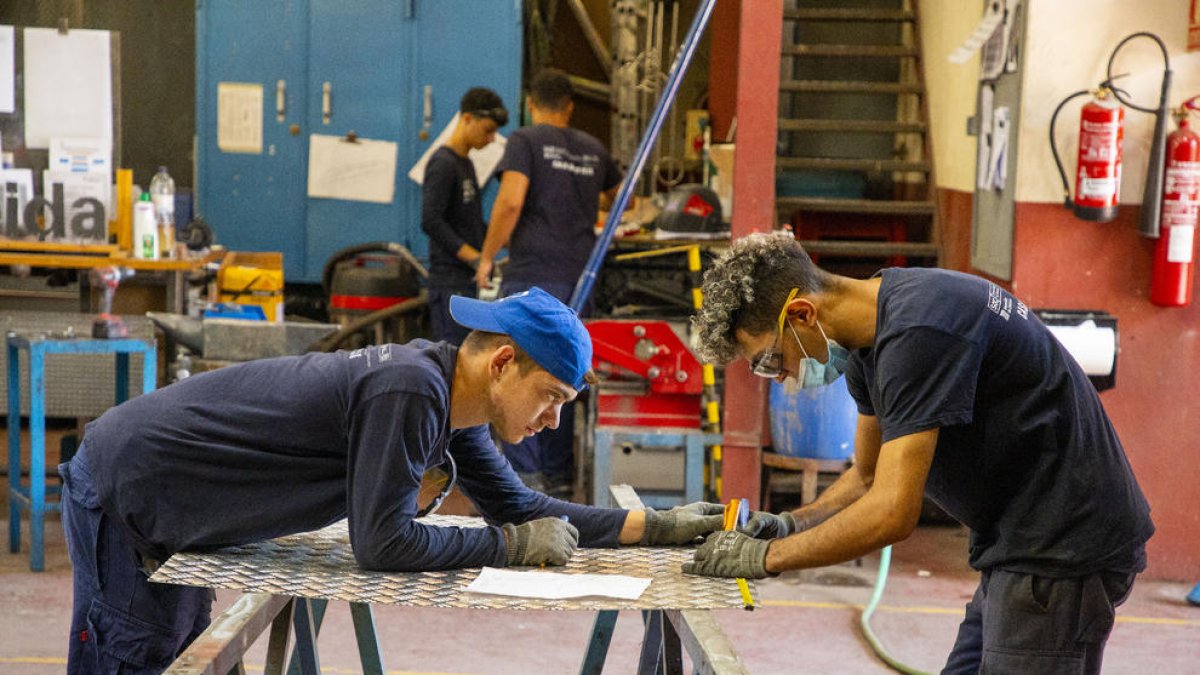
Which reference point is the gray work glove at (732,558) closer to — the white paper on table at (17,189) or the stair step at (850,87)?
the white paper on table at (17,189)

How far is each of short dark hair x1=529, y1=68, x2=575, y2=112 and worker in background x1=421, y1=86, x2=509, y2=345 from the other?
387 millimetres

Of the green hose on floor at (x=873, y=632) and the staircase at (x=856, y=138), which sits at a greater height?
the staircase at (x=856, y=138)

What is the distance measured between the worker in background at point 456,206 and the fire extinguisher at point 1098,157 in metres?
2.77

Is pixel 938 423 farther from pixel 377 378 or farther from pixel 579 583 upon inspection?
pixel 377 378

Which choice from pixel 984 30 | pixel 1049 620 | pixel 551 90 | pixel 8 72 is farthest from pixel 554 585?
pixel 8 72

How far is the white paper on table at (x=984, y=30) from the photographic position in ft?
19.7

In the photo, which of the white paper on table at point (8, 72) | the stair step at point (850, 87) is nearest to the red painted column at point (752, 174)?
the stair step at point (850, 87)

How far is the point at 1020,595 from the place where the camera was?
2775mm

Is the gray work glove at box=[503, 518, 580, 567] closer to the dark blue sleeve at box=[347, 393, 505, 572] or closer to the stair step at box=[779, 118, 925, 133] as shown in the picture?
the dark blue sleeve at box=[347, 393, 505, 572]

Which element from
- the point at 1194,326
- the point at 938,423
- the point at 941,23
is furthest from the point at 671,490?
the point at 938,423

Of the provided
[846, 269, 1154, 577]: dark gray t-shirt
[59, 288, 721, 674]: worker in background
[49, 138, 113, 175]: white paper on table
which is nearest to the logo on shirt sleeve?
[846, 269, 1154, 577]: dark gray t-shirt

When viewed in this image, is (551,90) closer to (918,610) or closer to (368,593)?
(918,610)

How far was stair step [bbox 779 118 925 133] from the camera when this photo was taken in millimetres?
7902

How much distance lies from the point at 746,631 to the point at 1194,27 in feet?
9.36
